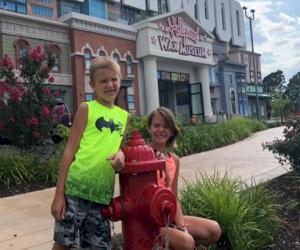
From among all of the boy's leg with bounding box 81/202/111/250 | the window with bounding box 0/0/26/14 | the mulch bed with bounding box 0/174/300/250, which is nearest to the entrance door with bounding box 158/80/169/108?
the window with bounding box 0/0/26/14

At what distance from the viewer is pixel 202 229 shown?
3.20 m

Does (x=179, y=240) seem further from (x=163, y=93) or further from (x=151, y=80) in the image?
(x=163, y=93)

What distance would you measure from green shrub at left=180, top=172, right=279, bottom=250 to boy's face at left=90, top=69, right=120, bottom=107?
1.80 metres

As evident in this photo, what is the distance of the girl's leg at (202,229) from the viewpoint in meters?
3.19

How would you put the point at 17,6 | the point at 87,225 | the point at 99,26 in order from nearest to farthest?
the point at 87,225 → the point at 99,26 → the point at 17,6

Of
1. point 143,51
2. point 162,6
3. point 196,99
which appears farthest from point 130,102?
point 162,6

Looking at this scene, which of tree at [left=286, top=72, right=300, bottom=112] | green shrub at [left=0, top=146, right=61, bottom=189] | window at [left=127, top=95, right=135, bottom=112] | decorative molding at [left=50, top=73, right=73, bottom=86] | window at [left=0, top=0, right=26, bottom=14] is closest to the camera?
tree at [left=286, top=72, right=300, bottom=112]

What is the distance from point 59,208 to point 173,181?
2.99 feet

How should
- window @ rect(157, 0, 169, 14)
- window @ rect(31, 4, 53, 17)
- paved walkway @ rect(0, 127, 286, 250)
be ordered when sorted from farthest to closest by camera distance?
window @ rect(157, 0, 169, 14) < window @ rect(31, 4, 53, 17) < paved walkway @ rect(0, 127, 286, 250)

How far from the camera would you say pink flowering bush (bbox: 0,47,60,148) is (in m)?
8.36

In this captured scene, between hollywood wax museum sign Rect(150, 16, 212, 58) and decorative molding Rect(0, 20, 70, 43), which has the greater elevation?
hollywood wax museum sign Rect(150, 16, 212, 58)

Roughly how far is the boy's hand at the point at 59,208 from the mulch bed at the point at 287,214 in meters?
2.35

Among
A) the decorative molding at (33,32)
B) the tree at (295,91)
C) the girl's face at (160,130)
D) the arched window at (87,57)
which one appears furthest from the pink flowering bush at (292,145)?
the arched window at (87,57)

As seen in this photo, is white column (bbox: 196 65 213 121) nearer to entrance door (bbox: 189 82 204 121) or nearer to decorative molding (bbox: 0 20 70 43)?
entrance door (bbox: 189 82 204 121)
